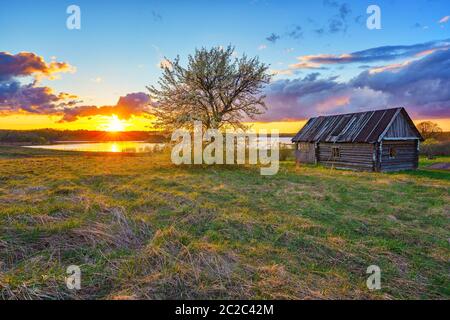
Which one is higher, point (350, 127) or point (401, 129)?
point (350, 127)

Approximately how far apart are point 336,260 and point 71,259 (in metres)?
5.18

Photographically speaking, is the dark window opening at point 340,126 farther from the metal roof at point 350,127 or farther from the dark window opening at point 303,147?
the dark window opening at point 303,147

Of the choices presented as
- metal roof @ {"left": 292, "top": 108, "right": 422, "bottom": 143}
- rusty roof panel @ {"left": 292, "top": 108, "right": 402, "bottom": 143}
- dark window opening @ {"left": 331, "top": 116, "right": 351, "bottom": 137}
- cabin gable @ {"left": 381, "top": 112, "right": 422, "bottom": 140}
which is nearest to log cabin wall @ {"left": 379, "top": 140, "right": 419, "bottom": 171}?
cabin gable @ {"left": 381, "top": 112, "right": 422, "bottom": 140}

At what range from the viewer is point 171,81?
2231 cm

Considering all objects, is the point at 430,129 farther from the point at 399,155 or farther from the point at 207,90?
the point at 207,90

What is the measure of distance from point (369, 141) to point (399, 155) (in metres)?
4.16

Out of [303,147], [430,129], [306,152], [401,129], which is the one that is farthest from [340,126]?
[430,129]

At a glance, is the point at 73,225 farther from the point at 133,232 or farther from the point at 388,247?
the point at 388,247

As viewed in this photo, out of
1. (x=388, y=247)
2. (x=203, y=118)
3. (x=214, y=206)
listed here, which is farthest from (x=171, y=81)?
(x=388, y=247)

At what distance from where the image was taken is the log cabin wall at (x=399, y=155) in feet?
74.3

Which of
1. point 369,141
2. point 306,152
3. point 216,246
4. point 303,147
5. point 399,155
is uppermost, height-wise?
point 369,141

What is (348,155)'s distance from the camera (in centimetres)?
2428

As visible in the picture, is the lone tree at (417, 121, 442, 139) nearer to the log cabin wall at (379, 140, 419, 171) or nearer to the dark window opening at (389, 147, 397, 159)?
the log cabin wall at (379, 140, 419, 171)

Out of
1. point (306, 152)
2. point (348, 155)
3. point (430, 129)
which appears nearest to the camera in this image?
→ point (348, 155)
